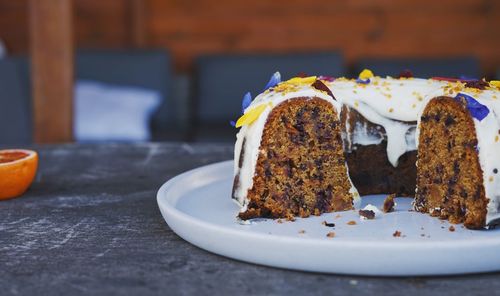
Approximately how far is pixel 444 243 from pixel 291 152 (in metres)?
0.51

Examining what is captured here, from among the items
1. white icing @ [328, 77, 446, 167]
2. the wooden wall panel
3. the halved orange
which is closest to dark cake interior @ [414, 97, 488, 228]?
white icing @ [328, 77, 446, 167]

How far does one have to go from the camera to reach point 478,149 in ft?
4.49

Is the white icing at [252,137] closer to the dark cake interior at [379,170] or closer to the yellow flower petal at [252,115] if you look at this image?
the yellow flower petal at [252,115]

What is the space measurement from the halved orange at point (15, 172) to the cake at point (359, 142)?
1.55ft

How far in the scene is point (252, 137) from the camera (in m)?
1.51

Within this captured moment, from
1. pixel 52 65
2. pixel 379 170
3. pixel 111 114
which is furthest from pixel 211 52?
pixel 379 170

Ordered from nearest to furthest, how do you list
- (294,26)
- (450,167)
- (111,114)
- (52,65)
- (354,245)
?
1. (354,245)
2. (450,167)
3. (52,65)
4. (111,114)
5. (294,26)

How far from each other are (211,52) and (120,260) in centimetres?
332

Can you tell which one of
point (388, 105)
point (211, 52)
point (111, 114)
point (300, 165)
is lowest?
point (111, 114)

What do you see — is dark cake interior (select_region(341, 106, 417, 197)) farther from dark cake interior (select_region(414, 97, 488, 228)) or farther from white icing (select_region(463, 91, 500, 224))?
white icing (select_region(463, 91, 500, 224))

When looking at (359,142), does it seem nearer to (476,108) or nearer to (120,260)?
(476,108)

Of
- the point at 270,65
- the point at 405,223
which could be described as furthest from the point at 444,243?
the point at 270,65

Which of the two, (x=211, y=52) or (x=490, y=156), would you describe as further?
(x=211, y=52)

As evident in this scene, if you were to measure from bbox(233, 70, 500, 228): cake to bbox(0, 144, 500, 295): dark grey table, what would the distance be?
0.78 feet
